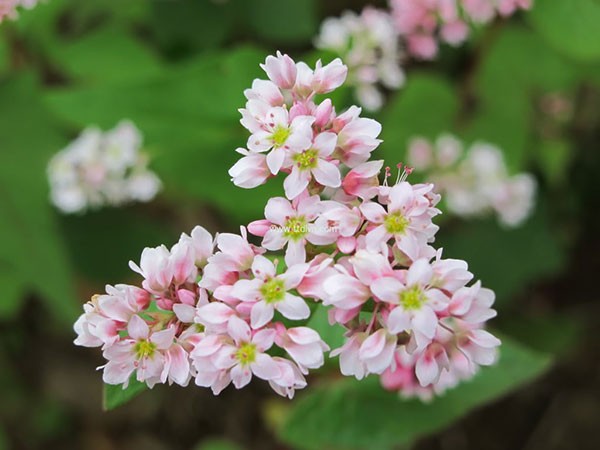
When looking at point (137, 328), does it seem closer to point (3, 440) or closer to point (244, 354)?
point (244, 354)

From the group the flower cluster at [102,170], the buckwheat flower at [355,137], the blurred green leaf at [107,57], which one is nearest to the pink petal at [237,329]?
the buckwheat flower at [355,137]

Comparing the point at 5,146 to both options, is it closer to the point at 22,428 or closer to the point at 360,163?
the point at 22,428

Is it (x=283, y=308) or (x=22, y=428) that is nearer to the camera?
(x=283, y=308)

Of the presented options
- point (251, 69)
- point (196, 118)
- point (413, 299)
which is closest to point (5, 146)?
point (196, 118)

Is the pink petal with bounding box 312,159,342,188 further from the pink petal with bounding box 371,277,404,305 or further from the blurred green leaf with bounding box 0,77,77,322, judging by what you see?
the blurred green leaf with bounding box 0,77,77,322

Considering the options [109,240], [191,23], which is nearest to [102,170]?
[109,240]

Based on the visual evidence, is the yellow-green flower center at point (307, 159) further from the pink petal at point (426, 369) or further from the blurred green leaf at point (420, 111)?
the blurred green leaf at point (420, 111)

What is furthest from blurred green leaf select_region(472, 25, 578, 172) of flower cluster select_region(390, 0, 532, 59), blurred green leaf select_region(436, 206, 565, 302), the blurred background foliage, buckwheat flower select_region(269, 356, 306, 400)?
buckwheat flower select_region(269, 356, 306, 400)
